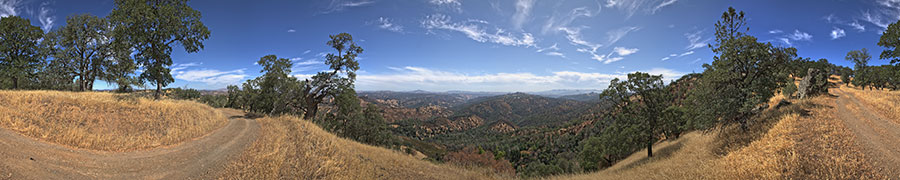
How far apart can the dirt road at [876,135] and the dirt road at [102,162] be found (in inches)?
782

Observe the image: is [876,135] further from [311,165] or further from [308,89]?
[308,89]

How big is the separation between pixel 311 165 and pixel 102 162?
15.6 feet

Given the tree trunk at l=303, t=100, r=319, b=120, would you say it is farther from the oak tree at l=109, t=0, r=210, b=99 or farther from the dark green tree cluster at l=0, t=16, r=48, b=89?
the dark green tree cluster at l=0, t=16, r=48, b=89

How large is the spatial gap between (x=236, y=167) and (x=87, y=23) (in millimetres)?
33338

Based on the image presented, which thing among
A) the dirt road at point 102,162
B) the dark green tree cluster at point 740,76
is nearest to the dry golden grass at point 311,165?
the dirt road at point 102,162

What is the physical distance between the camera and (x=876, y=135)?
1116 centimetres

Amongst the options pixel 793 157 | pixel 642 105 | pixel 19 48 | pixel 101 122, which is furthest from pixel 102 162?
pixel 19 48

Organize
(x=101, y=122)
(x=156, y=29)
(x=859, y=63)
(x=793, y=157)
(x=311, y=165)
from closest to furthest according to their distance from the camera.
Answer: (x=311, y=165) → (x=793, y=157) → (x=101, y=122) → (x=156, y=29) → (x=859, y=63)

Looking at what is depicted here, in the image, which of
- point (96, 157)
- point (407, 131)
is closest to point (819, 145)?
point (96, 157)

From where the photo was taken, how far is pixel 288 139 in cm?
1169

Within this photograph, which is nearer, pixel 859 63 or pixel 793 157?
pixel 793 157

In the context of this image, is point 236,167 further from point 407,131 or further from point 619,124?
point 407,131

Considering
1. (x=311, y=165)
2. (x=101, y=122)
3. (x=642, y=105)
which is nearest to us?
(x=311, y=165)

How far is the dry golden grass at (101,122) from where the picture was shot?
7.93 meters
